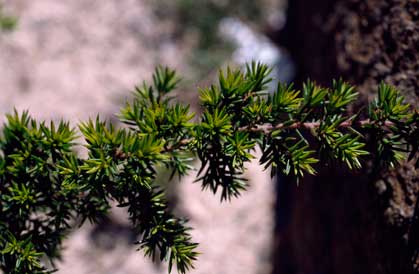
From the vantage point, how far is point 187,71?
4.24 metres

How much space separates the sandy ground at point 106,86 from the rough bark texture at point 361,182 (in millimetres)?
1051

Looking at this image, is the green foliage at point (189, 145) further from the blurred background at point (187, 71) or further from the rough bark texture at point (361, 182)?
the blurred background at point (187, 71)

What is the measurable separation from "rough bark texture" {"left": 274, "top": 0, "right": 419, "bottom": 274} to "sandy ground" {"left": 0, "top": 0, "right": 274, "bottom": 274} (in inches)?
41.4

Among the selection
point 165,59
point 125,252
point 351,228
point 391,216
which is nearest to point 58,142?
point 391,216

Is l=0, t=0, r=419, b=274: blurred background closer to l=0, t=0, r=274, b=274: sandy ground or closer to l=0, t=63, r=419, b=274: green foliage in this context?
l=0, t=0, r=274, b=274: sandy ground

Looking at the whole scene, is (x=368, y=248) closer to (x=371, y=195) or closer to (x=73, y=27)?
(x=371, y=195)

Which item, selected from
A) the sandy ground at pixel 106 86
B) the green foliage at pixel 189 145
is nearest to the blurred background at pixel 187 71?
the sandy ground at pixel 106 86

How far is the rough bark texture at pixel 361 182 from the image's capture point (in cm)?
151

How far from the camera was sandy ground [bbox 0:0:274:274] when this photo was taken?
374cm

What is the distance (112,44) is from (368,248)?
3.26 m

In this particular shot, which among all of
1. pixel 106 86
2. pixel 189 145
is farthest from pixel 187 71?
pixel 189 145

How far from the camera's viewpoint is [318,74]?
8.08 feet

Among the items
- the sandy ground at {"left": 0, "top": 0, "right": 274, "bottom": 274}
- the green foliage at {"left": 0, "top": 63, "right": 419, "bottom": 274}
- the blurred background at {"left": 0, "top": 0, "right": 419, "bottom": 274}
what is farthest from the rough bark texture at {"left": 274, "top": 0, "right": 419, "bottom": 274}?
the sandy ground at {"left": 0, "top": 0, "right": 274, "bottom": 274}

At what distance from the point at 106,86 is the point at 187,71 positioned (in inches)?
28.8
